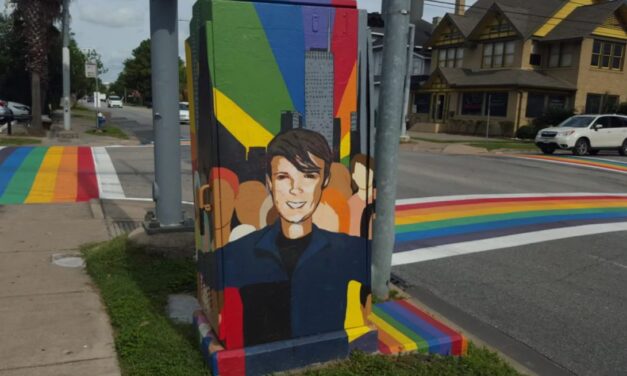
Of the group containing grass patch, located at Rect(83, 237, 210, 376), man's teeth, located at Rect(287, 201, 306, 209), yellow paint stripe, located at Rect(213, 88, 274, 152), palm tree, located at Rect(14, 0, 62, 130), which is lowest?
grass patch, located at Rect(83, 237, 210, 376)

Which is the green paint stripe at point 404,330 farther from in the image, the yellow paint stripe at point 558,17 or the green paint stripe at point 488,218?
the yellow paint stripe at point 558,17

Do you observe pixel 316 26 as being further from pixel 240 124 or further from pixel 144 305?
pixel 144 305

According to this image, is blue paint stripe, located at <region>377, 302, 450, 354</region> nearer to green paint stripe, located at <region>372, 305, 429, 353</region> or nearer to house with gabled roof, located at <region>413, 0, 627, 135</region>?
green paint stripe, located at <region>372, 305, 429, 353</region>

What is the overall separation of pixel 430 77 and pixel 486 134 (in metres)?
8.34

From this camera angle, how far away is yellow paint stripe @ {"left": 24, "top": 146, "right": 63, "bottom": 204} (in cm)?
926

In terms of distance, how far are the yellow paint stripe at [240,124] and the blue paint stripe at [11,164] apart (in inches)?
323

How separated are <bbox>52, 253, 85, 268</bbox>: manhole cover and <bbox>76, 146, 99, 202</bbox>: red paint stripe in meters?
3.75

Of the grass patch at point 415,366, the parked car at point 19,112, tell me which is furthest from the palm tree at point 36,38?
the grass patch at point 415,366

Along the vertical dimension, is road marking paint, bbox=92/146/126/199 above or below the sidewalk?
below

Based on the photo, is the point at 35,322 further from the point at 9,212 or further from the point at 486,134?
the point at 486,134

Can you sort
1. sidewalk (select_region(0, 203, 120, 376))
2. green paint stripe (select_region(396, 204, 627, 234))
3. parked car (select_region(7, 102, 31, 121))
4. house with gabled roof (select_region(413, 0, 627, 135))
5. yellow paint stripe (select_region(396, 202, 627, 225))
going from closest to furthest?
1. sidewalk (select_region(0, 203, 120, 376))
2. green paint stripe (select_region(396, 204, 627, 234))
3. yellow paint stripe (select_region(396, 202, 627, 225))
4. parked car (select_region(7, 102, 31, 121))
5. house with gabled roof (select_region(413, 0, 627, 135))

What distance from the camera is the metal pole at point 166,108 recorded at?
17.4 ft

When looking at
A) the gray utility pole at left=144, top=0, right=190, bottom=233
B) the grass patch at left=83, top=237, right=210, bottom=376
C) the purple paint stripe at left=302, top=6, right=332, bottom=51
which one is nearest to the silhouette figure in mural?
the purple paint stripe at left=302, top=6, right=332, bottom=51

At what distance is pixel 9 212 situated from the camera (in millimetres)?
7922
